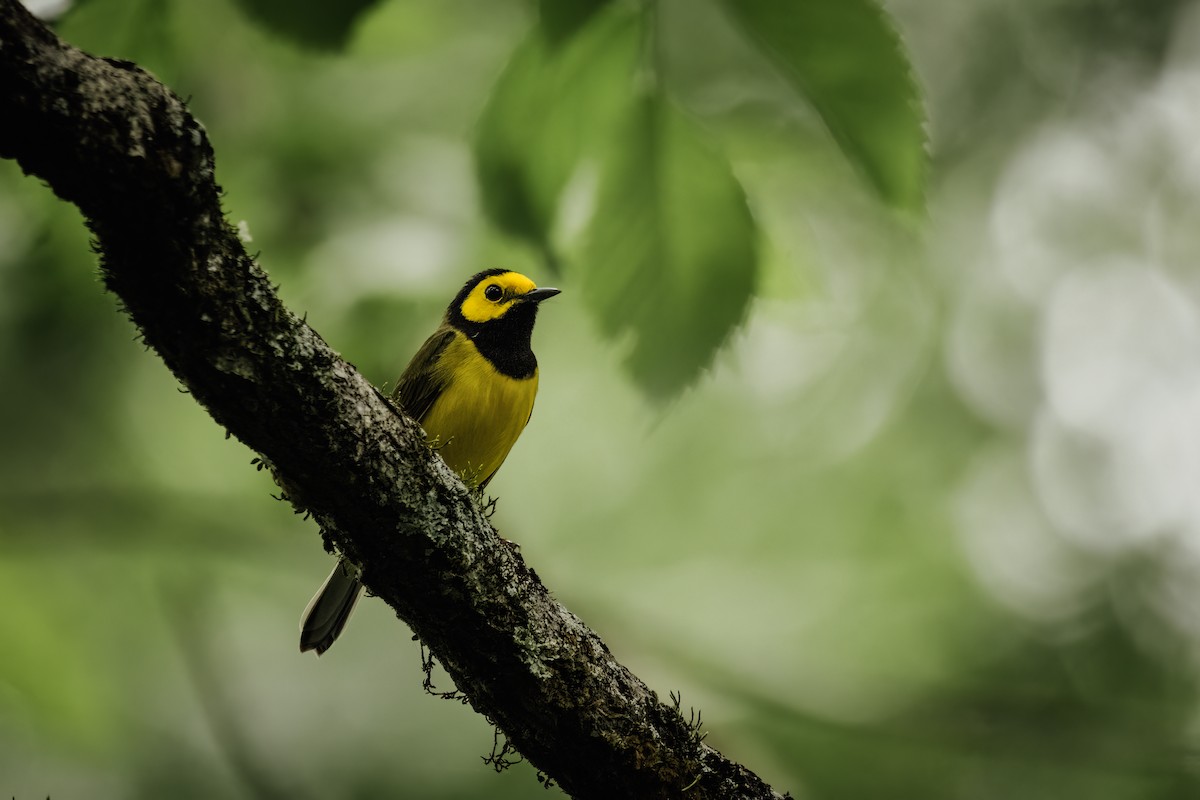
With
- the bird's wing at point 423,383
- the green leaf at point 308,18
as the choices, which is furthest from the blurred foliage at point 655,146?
the bird's wing at point 423,383

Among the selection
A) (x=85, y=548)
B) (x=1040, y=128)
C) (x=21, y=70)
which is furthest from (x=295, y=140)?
(x=1040, y=128)

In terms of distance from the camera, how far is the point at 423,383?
5414mm

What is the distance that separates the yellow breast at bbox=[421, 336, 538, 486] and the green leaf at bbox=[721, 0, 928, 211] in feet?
11.0

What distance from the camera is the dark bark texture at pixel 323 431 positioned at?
1658 millimetres

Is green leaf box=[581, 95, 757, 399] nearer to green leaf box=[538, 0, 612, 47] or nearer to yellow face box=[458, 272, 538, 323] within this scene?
green leaf box=[538, 0, 612, 47]

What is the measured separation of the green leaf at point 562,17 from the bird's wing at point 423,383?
3.24 metres

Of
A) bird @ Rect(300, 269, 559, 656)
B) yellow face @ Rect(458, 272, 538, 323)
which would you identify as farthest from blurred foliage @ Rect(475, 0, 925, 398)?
yellow face @ Rect(458, 272, 538, 323)

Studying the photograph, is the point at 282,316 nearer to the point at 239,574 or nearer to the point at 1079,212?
the point at 239,574

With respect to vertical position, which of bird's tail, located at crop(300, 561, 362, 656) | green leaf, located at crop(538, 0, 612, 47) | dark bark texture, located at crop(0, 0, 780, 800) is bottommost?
dark bark texture, located at crop(0, 0, 780, 800)

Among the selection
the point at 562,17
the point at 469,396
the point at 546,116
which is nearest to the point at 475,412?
the point at 469,396

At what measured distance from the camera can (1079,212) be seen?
10.6m

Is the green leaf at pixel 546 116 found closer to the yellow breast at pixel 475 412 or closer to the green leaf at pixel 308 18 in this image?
the green leaf at pixel 308 18

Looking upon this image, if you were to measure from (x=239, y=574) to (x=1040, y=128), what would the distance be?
312 inches

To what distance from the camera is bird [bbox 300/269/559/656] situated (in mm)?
4816
